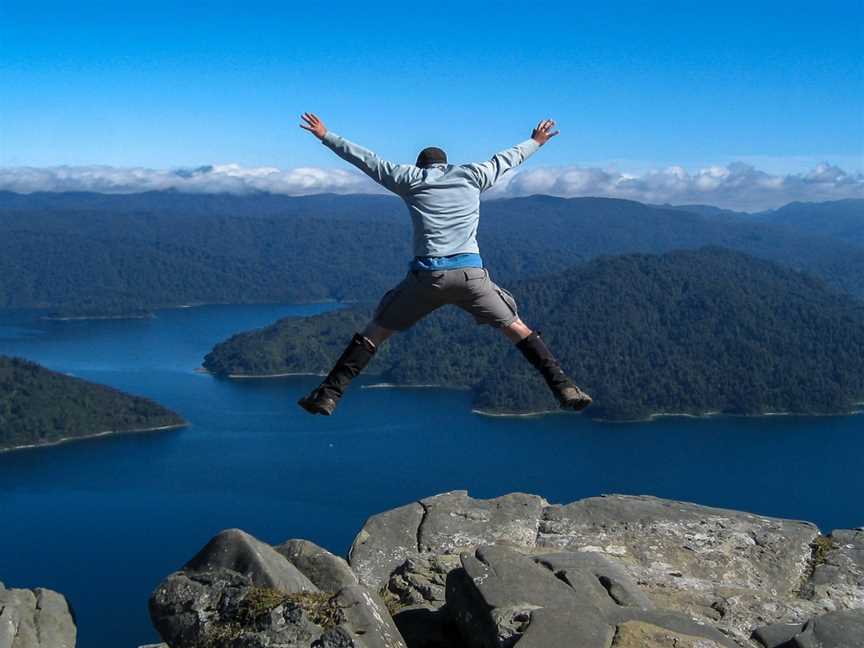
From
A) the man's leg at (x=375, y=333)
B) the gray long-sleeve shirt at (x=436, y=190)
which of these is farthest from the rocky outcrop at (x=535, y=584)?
the gray long-sleeve shirt at (x=436, y=190)

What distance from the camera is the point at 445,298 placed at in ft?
23.2

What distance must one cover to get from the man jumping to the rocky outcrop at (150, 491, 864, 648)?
4.62 feet

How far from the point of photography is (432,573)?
8.91 m

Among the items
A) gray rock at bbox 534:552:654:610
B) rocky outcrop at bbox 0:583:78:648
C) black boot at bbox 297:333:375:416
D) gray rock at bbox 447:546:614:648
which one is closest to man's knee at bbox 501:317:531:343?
black boot at bbox 297:333:375:416

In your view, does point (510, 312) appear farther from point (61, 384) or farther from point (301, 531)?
point (61, 384)

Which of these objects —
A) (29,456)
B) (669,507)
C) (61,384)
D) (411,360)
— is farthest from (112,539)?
(411,360)

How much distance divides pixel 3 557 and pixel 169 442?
34678mm

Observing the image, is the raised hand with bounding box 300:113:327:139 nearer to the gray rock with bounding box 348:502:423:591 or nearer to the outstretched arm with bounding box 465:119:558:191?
the outstretched arm with bounding box 465:119:558:191

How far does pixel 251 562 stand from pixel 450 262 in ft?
8.67

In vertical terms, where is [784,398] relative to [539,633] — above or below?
below

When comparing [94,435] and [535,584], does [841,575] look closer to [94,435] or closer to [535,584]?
[535,584]

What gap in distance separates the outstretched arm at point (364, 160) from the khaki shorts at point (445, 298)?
70cm

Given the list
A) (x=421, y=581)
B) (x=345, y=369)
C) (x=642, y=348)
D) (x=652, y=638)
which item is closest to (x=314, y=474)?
(x=421, y=581)

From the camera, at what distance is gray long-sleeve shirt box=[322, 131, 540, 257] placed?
6711 mm
